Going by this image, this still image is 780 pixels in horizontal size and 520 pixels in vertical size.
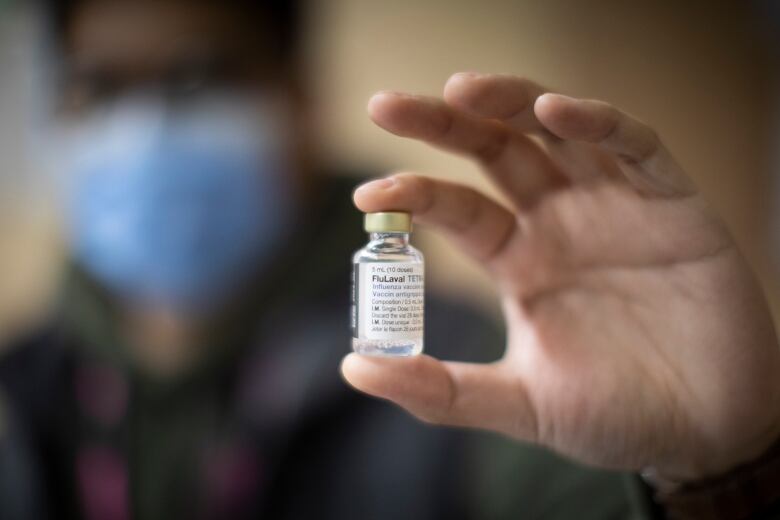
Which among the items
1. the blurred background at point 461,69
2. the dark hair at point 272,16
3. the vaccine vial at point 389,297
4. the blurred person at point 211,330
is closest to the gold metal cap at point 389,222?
the vaccine vial at point 389,297

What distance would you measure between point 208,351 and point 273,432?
296 millimetres

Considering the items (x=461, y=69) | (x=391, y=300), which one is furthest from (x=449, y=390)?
(x=461, y=69)

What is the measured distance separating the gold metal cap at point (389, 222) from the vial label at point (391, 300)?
40 millimetres

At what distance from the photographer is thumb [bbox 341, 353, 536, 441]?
2.34ft

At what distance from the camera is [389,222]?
0.75 meters

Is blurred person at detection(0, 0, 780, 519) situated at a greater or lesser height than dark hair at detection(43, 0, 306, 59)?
lesser

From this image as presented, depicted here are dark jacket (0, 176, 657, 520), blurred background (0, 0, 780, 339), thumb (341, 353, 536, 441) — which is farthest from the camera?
blurred background (0, 0, 780, 339)

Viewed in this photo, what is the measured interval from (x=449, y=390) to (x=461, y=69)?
168 cm

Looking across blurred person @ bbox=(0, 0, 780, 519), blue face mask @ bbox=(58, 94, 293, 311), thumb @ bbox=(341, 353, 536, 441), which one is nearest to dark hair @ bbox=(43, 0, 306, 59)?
blurred person @ bbox=(0, 0, 780, 519)

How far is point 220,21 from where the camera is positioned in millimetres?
1639

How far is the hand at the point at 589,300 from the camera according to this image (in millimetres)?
720

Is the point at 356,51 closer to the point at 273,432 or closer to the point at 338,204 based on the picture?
the point at 338,204

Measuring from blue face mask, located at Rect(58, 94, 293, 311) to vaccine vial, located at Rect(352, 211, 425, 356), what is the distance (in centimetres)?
93

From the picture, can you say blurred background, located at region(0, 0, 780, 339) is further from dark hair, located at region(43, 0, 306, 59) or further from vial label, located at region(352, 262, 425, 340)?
vial label, located at region(352, 262, 425, 340)
